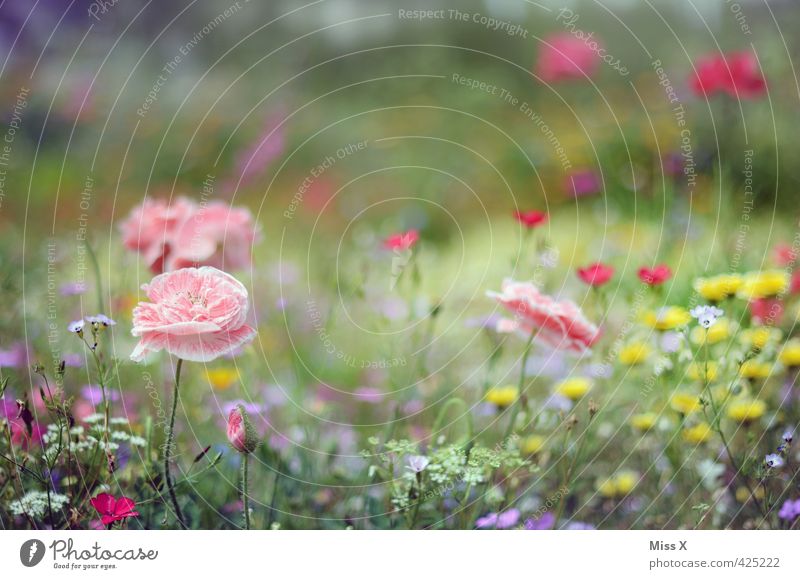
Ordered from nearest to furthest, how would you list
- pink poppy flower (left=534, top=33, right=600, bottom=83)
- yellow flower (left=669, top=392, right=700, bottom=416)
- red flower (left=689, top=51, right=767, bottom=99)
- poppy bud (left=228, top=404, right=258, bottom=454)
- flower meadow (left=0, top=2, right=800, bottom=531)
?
1. poppy bud (left=228, top=404, right=258, bottom=454)
2. flower meadow (left=0, top=2, right=800, bottom=531)
3. yellow flower (left=669, top=392, right=700, bottom=416)
4. red flower (left=689, top=51, right=767, bottom=99)
5. pink poppy flower (left=534, top=33, right=600, bottom=83)

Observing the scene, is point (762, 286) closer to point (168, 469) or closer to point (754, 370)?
point (754, 370)

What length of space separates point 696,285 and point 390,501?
600 mm

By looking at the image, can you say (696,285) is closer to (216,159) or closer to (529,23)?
(529,23)

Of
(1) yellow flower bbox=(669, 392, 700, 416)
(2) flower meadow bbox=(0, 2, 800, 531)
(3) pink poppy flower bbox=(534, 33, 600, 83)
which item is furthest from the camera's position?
(3) pink poppy flower bbox=(534, 33, 600, 83)

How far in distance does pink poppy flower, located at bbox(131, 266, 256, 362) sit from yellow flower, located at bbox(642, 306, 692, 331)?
636mm

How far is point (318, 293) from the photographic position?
155 centimetres

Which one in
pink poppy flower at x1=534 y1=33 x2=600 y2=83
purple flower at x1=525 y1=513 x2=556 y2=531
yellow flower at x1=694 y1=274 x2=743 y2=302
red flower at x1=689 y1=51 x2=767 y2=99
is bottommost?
purple flower at x1=525 y1=513 x2=556 y2=531

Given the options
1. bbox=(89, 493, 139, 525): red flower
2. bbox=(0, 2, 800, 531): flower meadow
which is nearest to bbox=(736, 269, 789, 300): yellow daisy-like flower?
bbox=(0, 2, 800, 531): flower meadow

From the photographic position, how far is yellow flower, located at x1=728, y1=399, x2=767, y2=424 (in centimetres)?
123

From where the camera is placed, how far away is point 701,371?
4.08 feet

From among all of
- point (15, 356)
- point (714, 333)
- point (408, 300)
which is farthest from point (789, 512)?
point (15, 356)

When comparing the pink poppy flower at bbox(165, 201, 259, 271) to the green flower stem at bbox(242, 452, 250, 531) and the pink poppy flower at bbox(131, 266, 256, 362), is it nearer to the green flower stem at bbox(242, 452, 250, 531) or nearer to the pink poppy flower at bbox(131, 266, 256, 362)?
the pink poppy flower at bbox(131, 266, 256, 362)

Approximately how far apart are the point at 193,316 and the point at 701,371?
0.76 metres
